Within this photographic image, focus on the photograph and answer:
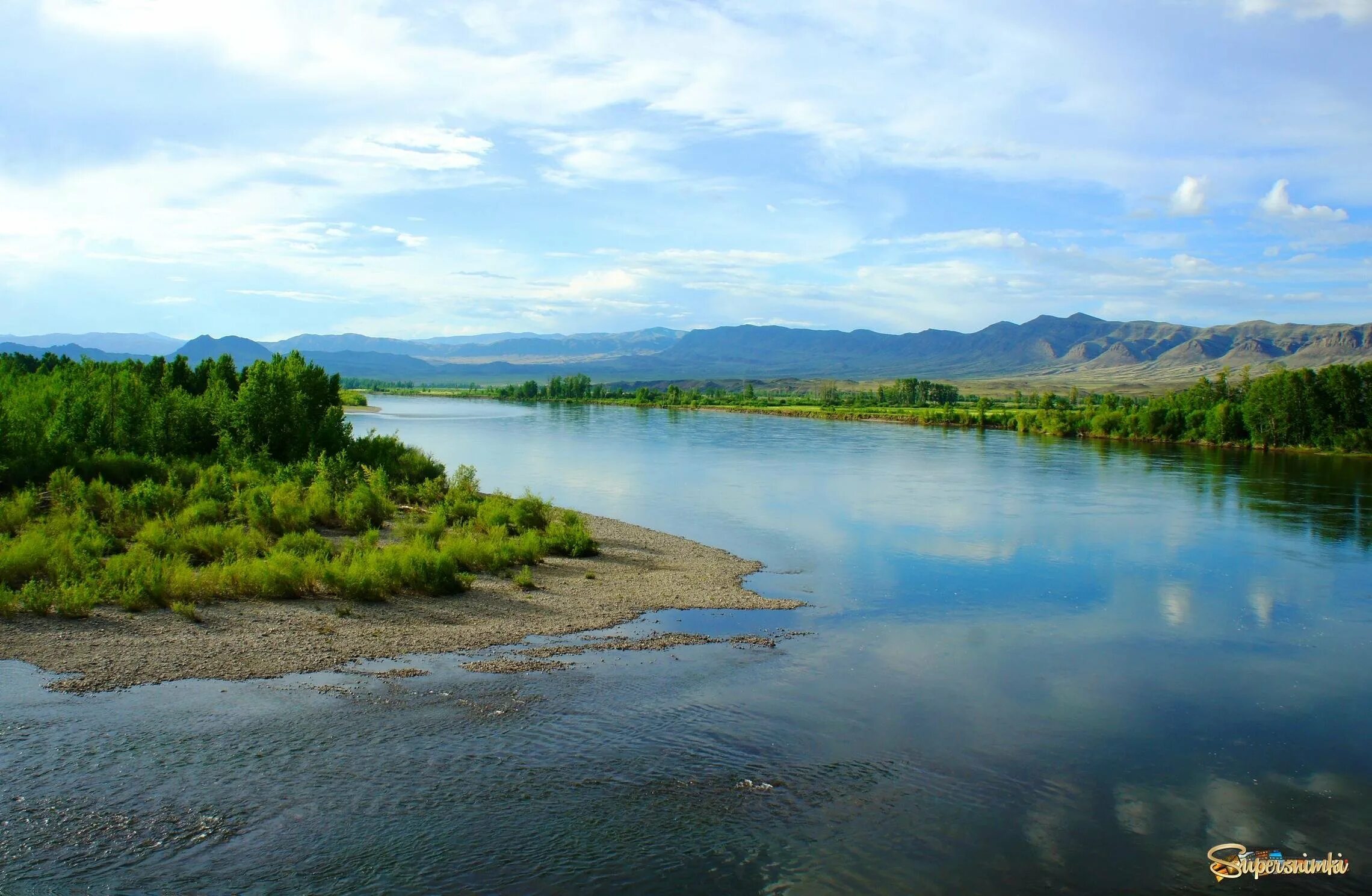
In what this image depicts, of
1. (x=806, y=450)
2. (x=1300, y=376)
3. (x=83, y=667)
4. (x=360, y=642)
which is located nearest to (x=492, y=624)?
(x=360, y=642)

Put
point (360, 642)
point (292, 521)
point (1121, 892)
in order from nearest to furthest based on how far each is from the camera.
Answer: point (1121, 892) < point (360, 642) < point (292, 521)

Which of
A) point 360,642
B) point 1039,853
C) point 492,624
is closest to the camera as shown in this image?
point 1039,853

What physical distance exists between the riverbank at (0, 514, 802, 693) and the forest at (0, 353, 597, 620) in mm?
528

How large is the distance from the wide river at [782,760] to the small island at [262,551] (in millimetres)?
1211

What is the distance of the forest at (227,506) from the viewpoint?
17.7 meters

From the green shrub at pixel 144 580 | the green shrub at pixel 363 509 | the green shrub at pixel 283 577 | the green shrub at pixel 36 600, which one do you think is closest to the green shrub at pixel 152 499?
the green shrub at pixel 363 509

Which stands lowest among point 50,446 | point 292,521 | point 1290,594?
point 1290,594

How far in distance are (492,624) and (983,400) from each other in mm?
114746

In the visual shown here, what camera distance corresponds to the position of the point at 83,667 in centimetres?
1359

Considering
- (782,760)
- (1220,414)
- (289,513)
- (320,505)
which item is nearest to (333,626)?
(782,760)

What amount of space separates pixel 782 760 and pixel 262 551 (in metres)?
14.2

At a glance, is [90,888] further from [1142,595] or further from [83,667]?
[1142,595]

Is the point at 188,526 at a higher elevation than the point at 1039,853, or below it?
higher

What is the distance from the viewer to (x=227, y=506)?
24969 mm
